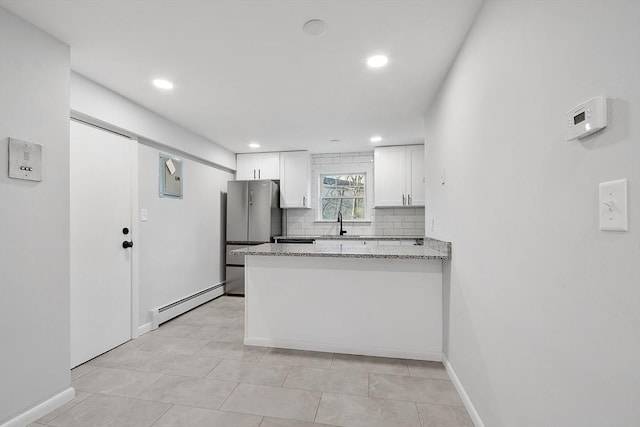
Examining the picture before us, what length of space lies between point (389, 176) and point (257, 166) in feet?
7.39

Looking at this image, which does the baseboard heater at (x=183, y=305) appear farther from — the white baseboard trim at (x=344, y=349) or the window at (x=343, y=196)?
the window at (x=343, y=196)

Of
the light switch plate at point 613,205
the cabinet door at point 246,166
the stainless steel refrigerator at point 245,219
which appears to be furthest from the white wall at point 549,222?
the cabinet door at point 246,166

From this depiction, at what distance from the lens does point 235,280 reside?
15.3ft

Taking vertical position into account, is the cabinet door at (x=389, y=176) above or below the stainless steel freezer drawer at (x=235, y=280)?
above

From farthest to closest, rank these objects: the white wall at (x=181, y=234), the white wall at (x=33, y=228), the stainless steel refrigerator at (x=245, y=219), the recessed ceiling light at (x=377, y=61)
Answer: the stainless steel refrigerator at (x=245, y=219), the white wall at (x=181, y=234), the recessed ceiling light at (x=377, y=61), the white wall at (x=33, y=228)

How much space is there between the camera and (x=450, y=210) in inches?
85.2

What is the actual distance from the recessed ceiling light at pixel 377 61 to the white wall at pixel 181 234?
2491 millimetres

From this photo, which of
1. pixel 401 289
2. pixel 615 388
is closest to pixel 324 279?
pixel 401 289

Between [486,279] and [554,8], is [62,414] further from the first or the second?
[554,8]

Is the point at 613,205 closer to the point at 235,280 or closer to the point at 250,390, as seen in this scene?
the point at 250,390

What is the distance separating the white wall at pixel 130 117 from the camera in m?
2.34

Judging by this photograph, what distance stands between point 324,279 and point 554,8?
2.21m

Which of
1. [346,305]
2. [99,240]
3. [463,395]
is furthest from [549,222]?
[99,240]

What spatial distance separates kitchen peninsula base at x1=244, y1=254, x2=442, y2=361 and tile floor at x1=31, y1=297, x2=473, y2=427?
11 cm
